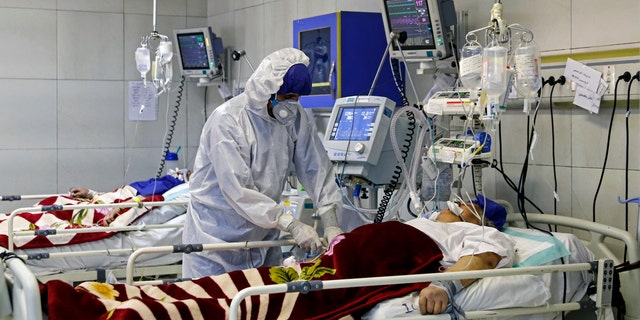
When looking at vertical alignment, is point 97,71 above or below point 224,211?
above

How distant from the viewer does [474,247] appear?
9.48 feet

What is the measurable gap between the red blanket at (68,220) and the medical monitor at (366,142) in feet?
5.11

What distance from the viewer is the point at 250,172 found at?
3312 mm

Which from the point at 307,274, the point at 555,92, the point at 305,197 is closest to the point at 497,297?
the point at 307,274

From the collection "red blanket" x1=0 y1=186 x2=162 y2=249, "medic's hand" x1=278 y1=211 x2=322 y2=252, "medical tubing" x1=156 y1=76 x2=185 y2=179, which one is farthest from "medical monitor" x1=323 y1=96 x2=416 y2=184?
"medical tubing" x1=156 y1=76 x2=185 y2=179

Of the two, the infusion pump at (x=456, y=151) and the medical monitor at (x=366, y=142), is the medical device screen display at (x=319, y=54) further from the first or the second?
the infusion pump at (x=456, y=151)

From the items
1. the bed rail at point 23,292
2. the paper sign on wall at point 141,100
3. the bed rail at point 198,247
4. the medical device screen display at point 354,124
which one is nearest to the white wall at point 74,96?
the paper sign on wall at point 141,100

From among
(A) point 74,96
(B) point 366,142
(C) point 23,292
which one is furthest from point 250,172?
(A) point 74,96

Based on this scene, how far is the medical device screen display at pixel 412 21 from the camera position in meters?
3.87

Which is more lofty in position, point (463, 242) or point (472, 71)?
point (472, 71)

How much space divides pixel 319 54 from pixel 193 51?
1.90 m

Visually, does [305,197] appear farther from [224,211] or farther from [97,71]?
[97,71]

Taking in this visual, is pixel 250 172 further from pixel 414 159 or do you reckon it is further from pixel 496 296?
pixel 496 296

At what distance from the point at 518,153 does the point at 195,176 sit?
1511mm
